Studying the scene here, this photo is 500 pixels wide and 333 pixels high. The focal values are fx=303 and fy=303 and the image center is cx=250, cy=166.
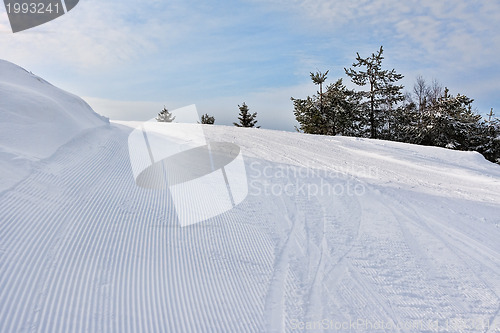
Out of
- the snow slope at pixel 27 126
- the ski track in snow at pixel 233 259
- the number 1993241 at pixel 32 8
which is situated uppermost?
the number 1993241 at pixel 32 8

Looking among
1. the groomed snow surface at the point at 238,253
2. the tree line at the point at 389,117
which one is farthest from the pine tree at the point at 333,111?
the groomed snow surface at the point at 238,253

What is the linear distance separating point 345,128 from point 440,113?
325 inches

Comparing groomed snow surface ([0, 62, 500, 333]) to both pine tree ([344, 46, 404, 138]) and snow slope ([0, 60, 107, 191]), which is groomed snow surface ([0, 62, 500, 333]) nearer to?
snow slope ([0, 60, 107, 191])

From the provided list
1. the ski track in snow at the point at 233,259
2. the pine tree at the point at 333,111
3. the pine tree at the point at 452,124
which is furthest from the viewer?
the pine tree at the point at 333,111

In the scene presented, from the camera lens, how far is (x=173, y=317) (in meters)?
3.22

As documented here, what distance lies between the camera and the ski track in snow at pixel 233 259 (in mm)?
3230

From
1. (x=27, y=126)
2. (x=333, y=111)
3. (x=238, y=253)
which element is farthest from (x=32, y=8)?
(x=333, y=111)

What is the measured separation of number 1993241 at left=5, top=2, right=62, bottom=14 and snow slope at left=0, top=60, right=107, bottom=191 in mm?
2814

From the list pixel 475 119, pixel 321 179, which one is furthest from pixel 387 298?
pixel 475 119

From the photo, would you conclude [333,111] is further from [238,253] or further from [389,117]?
[238,253]

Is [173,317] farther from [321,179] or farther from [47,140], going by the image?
[47,140]

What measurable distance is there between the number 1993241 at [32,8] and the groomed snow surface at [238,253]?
5999 millimetres

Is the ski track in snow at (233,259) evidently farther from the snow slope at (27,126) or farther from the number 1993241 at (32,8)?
the number 1993241 at (32,8)

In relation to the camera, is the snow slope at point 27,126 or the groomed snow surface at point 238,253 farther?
the snow slope at point 27,126
